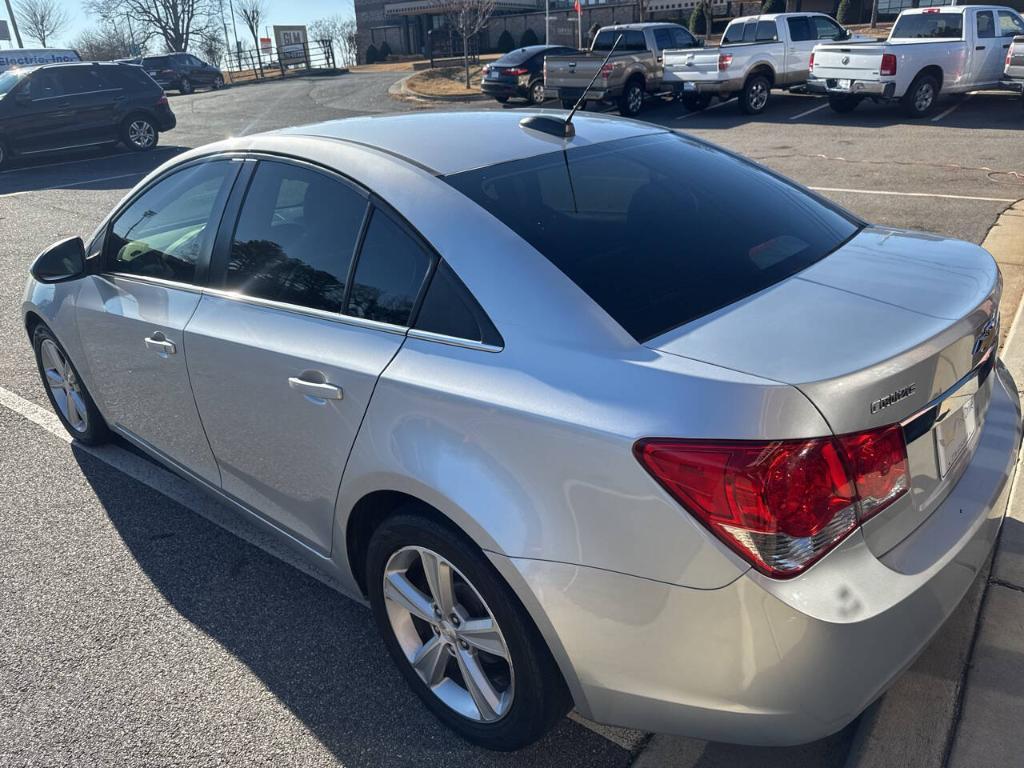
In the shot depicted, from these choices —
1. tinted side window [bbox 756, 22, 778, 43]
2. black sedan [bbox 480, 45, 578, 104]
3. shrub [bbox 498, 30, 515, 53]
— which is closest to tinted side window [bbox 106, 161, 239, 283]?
tinted side window [bbox 756, 22, 778, 43]

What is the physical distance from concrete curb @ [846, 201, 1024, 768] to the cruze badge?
0.96 m

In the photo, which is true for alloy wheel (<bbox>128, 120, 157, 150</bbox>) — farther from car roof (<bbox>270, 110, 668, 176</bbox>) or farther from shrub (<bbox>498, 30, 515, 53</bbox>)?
shrub (<bbox>498, 30, 515, 53</bbox>)

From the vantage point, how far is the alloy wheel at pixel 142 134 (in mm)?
16953

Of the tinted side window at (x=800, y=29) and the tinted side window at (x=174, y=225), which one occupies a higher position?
the tinted side window at (x=800, y=29)

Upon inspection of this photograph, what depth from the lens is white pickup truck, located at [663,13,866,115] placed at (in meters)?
17.1

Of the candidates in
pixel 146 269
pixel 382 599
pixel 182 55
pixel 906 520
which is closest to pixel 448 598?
pixel 382 599

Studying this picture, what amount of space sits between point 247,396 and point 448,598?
1.01 metres

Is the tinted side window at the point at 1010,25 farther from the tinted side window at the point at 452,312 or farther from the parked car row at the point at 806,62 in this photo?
the tinted side window at the point at 452,312

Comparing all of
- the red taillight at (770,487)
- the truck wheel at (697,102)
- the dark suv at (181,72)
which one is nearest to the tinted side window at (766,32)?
the truck wheel at (697,102)

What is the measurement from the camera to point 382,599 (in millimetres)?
2600

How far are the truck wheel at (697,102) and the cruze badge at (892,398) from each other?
17.1 meters

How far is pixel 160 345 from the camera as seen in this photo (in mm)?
3207

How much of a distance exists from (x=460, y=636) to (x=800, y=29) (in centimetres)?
1875

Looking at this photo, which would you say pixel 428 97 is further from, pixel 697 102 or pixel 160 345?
pixel 160 345
